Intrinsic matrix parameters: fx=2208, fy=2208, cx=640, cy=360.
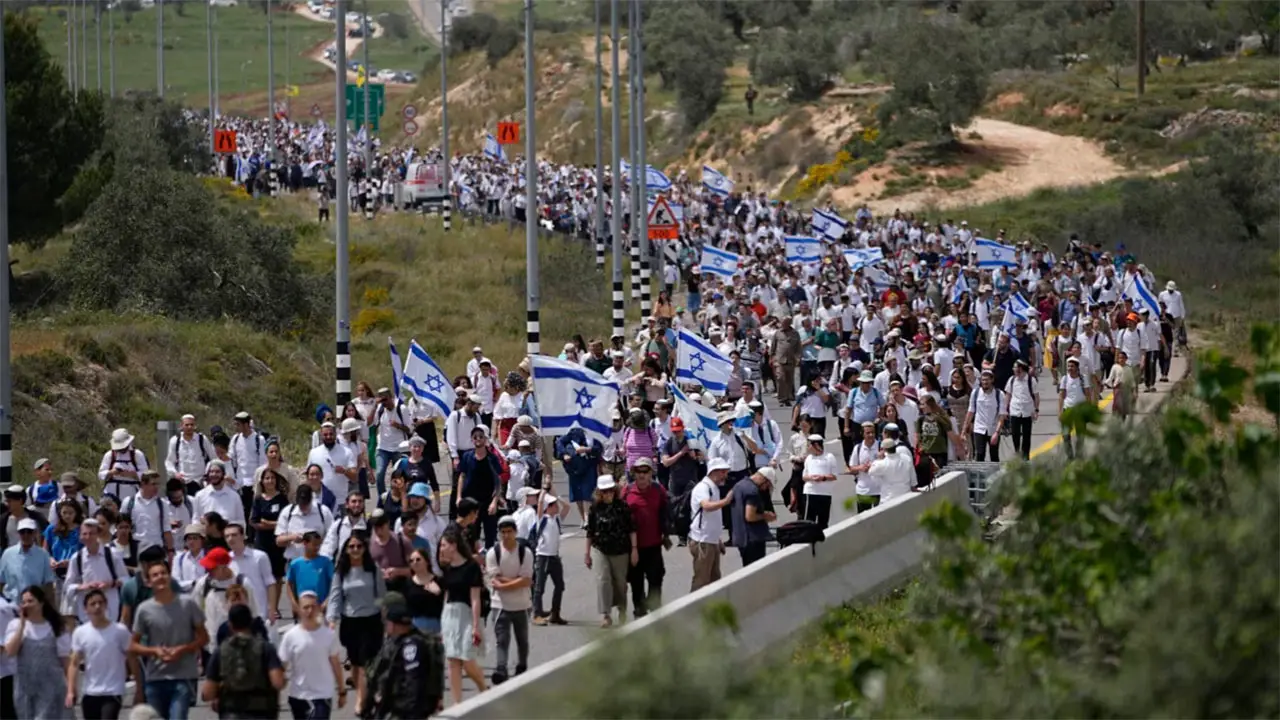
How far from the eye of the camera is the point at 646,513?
17.3 m

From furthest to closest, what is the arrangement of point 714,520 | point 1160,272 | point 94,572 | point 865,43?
1. point 865,43
2. point 1160,272
3. point 714,520
4. point 94,572

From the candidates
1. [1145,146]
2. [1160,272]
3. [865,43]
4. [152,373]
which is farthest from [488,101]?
[152,373]

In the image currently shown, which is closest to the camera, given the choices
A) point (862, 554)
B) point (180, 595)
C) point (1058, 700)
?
point (1058, 700)

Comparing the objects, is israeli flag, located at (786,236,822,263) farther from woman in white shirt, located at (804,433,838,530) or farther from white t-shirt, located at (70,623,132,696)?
white t-shirt, located at (70,623,132,696)

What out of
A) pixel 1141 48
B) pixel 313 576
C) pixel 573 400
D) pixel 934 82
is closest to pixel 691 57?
pixel 934 82

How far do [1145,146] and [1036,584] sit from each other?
69.5 m

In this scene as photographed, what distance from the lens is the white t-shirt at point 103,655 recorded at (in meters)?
13.5

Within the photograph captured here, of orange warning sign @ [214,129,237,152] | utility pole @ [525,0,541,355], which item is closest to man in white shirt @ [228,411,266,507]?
utility pole @ [525,0,541,355]

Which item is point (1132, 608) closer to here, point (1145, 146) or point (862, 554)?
point (862, 554)

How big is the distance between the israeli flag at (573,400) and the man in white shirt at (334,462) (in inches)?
141

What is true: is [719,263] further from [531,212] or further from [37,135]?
[37,135]

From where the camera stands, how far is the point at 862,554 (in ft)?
63.3

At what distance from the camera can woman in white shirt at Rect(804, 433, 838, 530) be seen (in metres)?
19.7

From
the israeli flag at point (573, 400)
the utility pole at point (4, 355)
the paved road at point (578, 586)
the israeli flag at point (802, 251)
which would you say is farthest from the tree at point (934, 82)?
the utility pole at point (4, 355)
